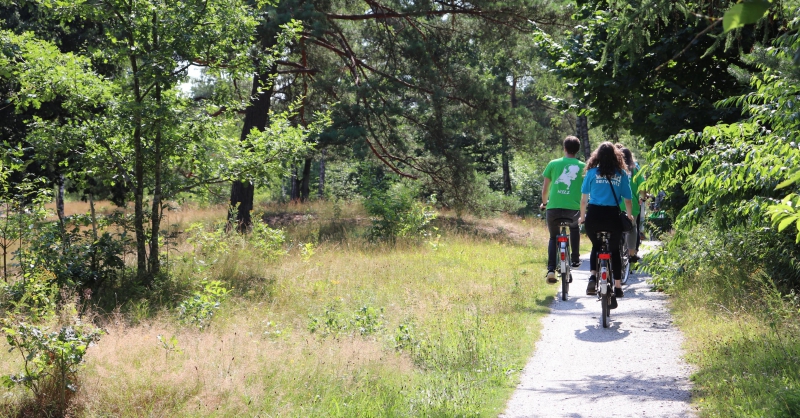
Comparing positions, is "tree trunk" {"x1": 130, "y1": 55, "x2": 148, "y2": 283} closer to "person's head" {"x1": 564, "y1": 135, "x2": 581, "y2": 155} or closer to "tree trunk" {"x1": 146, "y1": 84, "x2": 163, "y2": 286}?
"tree trunk" {"x1": 146, "y1": 84, "x2": 163, "y2": 286}

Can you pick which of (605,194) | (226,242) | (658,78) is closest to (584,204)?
(605,194)

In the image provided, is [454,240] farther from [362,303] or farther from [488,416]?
[488,416]

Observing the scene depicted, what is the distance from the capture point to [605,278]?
7.83m

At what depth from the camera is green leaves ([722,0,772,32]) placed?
156cm

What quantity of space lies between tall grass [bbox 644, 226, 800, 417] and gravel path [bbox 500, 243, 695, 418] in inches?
8.2

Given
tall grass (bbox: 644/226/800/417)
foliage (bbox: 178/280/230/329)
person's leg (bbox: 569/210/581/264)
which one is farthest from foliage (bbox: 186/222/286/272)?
tall grass (bbox: 644/226/800/417)

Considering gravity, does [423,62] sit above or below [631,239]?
above

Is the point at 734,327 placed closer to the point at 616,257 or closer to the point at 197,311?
the point at 616,257

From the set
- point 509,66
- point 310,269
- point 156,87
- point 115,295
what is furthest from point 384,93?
point 115,295

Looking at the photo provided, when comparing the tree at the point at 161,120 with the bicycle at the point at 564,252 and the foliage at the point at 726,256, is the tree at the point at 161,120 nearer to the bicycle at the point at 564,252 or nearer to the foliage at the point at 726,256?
the bicycle at the point at 564,252

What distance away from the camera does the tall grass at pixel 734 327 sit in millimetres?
4754

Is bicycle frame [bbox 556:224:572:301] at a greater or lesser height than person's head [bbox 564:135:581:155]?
lesser

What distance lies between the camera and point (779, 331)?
6309mm

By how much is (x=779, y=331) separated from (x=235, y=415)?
4.78m
